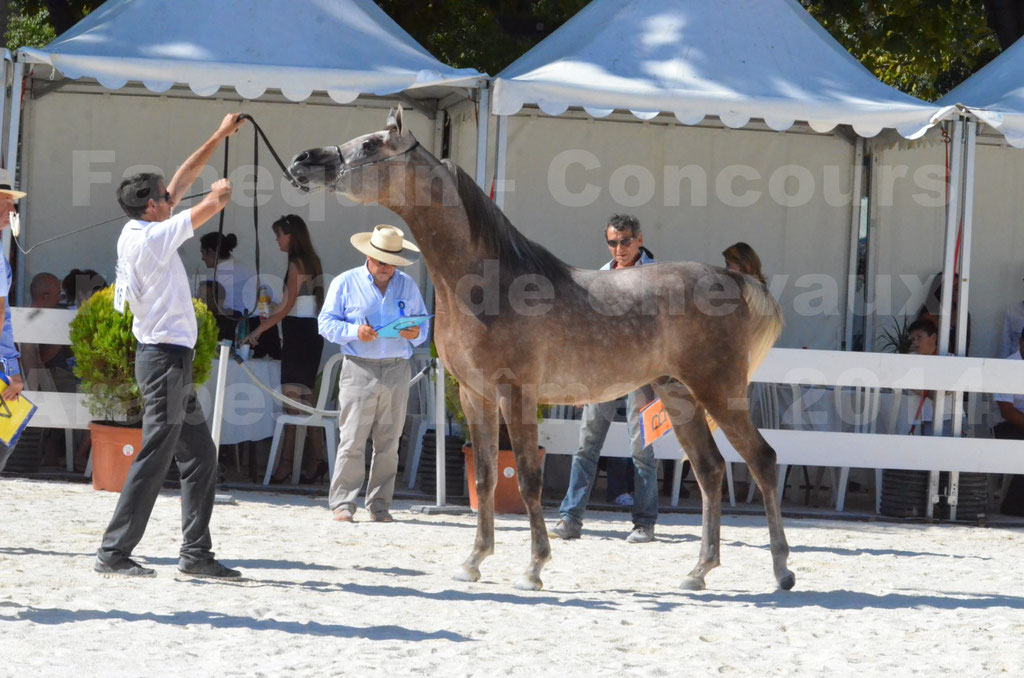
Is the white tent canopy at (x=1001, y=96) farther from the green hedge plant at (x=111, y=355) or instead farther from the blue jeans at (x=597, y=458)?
the green hedge plant at (x=111, y=355)

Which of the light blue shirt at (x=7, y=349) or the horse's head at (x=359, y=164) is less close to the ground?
the horse's head at (x=359, y=164)

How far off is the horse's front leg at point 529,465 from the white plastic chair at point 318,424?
3240mm

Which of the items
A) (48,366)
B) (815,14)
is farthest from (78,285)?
(815,14)

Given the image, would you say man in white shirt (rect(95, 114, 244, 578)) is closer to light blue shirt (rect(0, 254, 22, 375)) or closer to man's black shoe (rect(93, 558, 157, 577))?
man's black shoe (rect(93, 558, 157, 577))

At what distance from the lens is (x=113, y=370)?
8.31 m

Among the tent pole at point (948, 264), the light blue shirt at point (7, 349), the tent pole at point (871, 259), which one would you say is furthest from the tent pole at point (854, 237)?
the light blue shirt at point (7, 349)

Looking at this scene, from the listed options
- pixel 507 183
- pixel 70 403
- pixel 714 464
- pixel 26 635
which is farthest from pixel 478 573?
pixel 507 183

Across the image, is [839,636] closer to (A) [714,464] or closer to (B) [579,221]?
(A) [714,464]

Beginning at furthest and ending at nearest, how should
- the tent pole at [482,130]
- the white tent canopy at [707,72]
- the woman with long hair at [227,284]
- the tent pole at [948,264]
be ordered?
the woman with long hair at [227,284] → the tent pole at [948,264] → the tent pole at [482,130] → the white tent canopy at [707,72]

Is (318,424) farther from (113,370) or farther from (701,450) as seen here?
(701,450)

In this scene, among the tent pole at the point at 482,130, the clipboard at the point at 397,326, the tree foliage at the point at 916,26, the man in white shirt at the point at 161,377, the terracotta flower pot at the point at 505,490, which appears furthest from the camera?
the tree foliage at the point at 916,26

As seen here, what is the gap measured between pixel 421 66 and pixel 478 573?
408 centimetres

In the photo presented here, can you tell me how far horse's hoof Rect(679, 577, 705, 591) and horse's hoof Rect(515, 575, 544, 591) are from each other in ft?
2.33

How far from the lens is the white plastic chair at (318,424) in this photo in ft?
30.0
